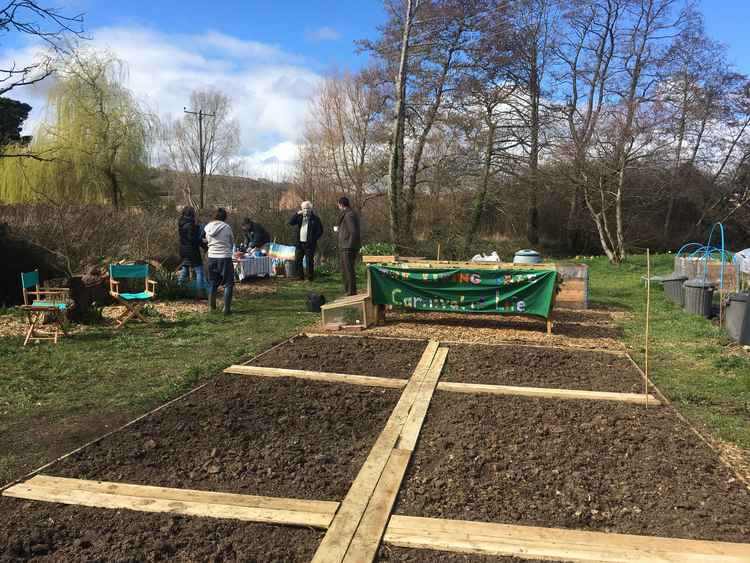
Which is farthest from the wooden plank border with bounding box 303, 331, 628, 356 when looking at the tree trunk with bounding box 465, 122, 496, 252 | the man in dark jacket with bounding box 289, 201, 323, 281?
the tree trunk with bounding box 465, 122, 496, 252

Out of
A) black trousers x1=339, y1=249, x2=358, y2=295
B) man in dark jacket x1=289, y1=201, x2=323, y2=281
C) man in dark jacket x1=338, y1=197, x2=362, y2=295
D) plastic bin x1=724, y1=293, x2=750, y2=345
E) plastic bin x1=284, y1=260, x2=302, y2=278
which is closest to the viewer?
plastic bin x1=724, y1=293, x2=750, y2=345

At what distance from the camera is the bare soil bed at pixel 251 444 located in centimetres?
335

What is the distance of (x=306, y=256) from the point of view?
1375 centimetres

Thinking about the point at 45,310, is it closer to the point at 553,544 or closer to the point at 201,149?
the point at 553,544

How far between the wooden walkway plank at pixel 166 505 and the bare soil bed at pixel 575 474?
527 millimetres

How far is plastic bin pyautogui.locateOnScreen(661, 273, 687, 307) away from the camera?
1112 cm

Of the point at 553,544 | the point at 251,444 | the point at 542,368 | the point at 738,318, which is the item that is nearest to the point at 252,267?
the point at 542,368

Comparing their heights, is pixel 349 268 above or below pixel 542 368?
above

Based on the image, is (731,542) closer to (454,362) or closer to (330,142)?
(454,362)

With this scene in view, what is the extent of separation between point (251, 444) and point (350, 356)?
2.68 m

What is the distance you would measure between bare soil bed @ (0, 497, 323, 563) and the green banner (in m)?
5.60

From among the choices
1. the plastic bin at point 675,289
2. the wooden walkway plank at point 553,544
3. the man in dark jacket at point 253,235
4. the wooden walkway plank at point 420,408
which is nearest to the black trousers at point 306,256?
the man in dark jacket at point 253,235

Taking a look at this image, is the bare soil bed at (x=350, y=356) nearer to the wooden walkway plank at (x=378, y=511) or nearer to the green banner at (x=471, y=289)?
the green banner at (x=471, y=289)

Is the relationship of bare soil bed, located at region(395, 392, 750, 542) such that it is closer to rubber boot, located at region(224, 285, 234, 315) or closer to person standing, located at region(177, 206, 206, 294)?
rubber boot, located at region(224, 285, 234, 315)
